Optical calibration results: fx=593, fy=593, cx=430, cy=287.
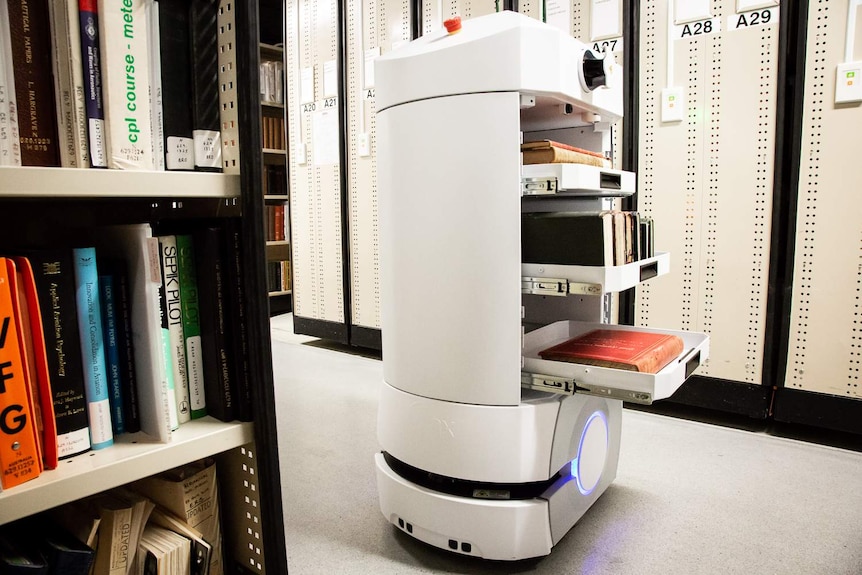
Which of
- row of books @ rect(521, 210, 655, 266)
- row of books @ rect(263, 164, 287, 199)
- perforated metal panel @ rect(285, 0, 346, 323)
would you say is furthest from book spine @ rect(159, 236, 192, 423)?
row of books @ rect(263, 164, 287, 199)

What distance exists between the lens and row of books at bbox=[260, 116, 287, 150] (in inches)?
213

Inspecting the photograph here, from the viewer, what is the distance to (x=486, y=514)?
1.52 metres

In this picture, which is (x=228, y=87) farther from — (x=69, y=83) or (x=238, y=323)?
(x=238, y=323)

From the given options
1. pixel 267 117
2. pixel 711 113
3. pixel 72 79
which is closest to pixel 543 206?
pixel 711 113

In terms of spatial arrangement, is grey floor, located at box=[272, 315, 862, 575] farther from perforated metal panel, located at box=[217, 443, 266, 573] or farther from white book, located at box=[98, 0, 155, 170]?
white book, located at box=[98, 0, 155, 170]

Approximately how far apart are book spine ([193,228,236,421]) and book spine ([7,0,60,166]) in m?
0.22

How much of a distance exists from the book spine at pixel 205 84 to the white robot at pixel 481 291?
71 centimetres

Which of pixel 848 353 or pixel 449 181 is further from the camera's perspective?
pixel 848 353

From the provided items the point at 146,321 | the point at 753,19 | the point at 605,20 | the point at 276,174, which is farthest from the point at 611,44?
the point at 276,174

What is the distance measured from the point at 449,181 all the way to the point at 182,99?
77 cm

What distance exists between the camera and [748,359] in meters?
2.54

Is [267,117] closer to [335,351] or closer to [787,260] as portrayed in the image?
[335,351]

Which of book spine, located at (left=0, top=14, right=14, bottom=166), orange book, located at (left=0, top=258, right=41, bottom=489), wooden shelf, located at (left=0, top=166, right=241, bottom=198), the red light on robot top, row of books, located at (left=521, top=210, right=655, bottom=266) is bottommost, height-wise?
orange book, located at (left=0, top=258, right=41, bottom=489)

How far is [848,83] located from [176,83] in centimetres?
242
